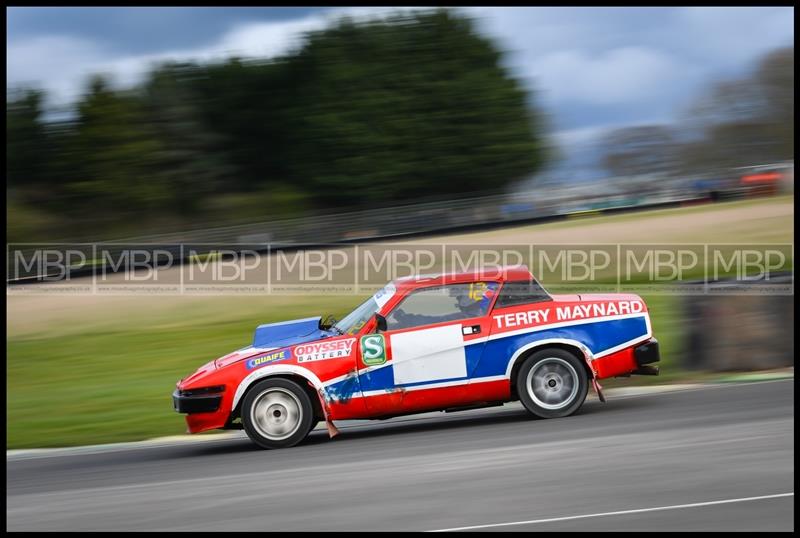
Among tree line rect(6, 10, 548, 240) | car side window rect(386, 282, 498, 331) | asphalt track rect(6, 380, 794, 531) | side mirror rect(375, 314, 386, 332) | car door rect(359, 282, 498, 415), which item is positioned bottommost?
asphalt track rect(6, 380, 794, 531)

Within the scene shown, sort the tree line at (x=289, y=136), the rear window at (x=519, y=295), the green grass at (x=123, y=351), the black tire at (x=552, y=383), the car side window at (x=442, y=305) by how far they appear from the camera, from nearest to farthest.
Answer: the black tire at (x=552, y=383), the car side window at (x=442, y=305), the rear window at (x=519, y=295), the green grass at (x=123, y=351), the tree line at (x=289, y=136)

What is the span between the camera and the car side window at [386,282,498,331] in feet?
29.5

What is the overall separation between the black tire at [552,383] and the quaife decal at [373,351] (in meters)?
1.33

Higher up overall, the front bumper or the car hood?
the car hood

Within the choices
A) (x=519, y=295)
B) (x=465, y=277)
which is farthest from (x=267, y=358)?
(x=519, y=295)

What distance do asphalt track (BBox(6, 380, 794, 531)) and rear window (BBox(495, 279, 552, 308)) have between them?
1.16 metres

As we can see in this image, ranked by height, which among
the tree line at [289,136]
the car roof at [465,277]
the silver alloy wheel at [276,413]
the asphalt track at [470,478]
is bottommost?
the asphalt track at [470,478]

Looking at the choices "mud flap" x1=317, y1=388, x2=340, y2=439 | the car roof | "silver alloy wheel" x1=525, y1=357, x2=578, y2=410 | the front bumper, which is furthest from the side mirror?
the front bumper

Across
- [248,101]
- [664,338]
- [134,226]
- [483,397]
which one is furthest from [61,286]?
[248,101]

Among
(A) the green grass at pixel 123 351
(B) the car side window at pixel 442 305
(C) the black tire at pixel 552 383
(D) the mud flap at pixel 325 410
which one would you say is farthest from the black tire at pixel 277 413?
(A) the green grass at pixel 123 351

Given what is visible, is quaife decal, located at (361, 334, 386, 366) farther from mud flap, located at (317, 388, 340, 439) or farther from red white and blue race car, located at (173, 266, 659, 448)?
mud flap, located at (317, 388, 340, 439)

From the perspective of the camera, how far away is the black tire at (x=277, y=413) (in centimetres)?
872

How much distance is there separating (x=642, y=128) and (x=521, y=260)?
36156 millimetres

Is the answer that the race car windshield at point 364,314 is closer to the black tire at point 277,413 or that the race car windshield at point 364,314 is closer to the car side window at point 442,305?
the car side window at point 442,305
